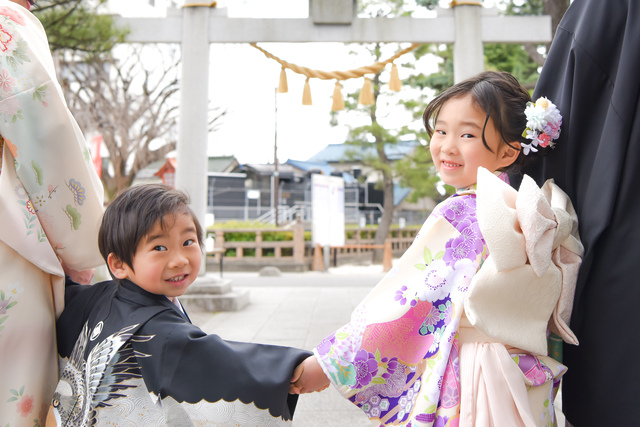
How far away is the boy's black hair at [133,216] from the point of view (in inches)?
53.2

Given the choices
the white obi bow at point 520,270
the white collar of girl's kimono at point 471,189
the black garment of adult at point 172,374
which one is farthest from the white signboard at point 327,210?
the white obi bow at point 520,270

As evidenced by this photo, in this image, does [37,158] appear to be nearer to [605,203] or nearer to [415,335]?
[415,335]

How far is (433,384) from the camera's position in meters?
1.21

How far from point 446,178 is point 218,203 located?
20.7 metres

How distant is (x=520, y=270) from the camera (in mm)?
1129

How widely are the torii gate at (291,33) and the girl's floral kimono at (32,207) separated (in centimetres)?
425

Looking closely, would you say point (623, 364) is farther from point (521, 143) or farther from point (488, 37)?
point (488, 37)

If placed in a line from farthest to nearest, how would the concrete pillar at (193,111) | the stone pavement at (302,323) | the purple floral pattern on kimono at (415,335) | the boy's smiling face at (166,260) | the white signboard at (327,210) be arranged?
the white signboard at (327,210)
the concrete pillar at (193,111)
the stone pavement at (302,323)
the boy's smiling face at (166,260)
the purple floral pattern on kimono at (415,335)

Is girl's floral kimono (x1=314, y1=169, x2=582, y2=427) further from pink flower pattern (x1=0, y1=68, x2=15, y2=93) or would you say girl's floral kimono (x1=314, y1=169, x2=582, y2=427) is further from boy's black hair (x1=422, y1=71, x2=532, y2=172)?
pink flower pattern (x1=0, y1=68, x2=15, y2=93)

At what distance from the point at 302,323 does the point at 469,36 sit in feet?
12.1

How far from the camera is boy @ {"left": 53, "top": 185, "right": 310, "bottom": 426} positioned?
4.08ft

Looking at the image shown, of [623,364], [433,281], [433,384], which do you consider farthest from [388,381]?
[623,364]

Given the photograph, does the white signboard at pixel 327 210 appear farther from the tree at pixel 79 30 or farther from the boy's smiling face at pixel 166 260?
the boy's smiling face at pixel 166 260

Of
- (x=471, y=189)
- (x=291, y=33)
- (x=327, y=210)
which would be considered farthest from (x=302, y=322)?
(x=327, y=210)
